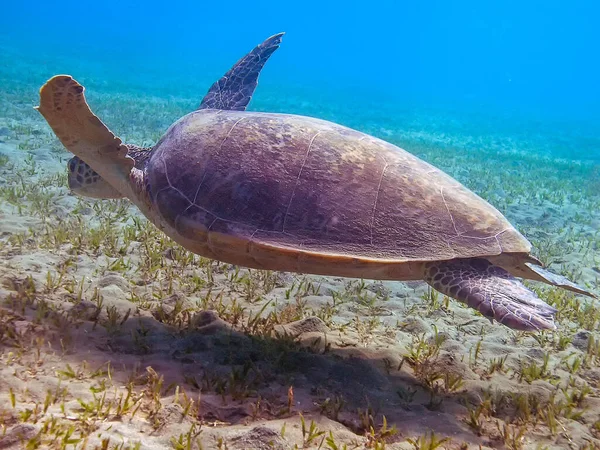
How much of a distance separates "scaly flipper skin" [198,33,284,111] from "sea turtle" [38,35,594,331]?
1.81m

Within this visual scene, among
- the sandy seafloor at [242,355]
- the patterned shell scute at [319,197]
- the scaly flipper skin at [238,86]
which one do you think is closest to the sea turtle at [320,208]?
the patterned shell scute at [319,197]

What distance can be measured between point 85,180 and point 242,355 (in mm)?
2468

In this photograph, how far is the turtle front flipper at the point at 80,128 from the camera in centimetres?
268

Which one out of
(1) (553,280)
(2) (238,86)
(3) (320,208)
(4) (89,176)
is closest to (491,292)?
(1) (553,280)

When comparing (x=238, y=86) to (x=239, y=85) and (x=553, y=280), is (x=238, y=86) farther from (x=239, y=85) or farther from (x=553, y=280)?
(x=553, y=280)

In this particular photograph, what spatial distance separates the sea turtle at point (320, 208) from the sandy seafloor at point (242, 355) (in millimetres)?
654

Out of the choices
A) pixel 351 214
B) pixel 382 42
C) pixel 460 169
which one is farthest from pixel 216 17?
pixel 351 214

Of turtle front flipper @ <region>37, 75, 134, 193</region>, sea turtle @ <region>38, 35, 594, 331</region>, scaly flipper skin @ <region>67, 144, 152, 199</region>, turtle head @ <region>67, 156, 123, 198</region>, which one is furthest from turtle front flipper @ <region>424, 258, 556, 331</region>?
turtle head @ <region>67, 156, 123, 198</region>

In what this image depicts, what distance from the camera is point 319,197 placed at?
9.57 feet

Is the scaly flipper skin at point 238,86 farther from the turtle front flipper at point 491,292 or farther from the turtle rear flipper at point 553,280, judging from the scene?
the turtle rear flipper at point 553,280

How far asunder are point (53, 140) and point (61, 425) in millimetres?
8920

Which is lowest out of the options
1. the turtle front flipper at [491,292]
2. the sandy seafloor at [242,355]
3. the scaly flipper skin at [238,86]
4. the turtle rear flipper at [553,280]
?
the sandy seafloor at [242,355]

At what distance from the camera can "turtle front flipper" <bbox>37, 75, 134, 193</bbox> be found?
268 cm

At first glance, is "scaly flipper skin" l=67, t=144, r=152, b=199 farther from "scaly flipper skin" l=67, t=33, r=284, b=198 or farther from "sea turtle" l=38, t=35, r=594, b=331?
"sea turtle" l=38, t=35, r=594, b=331
